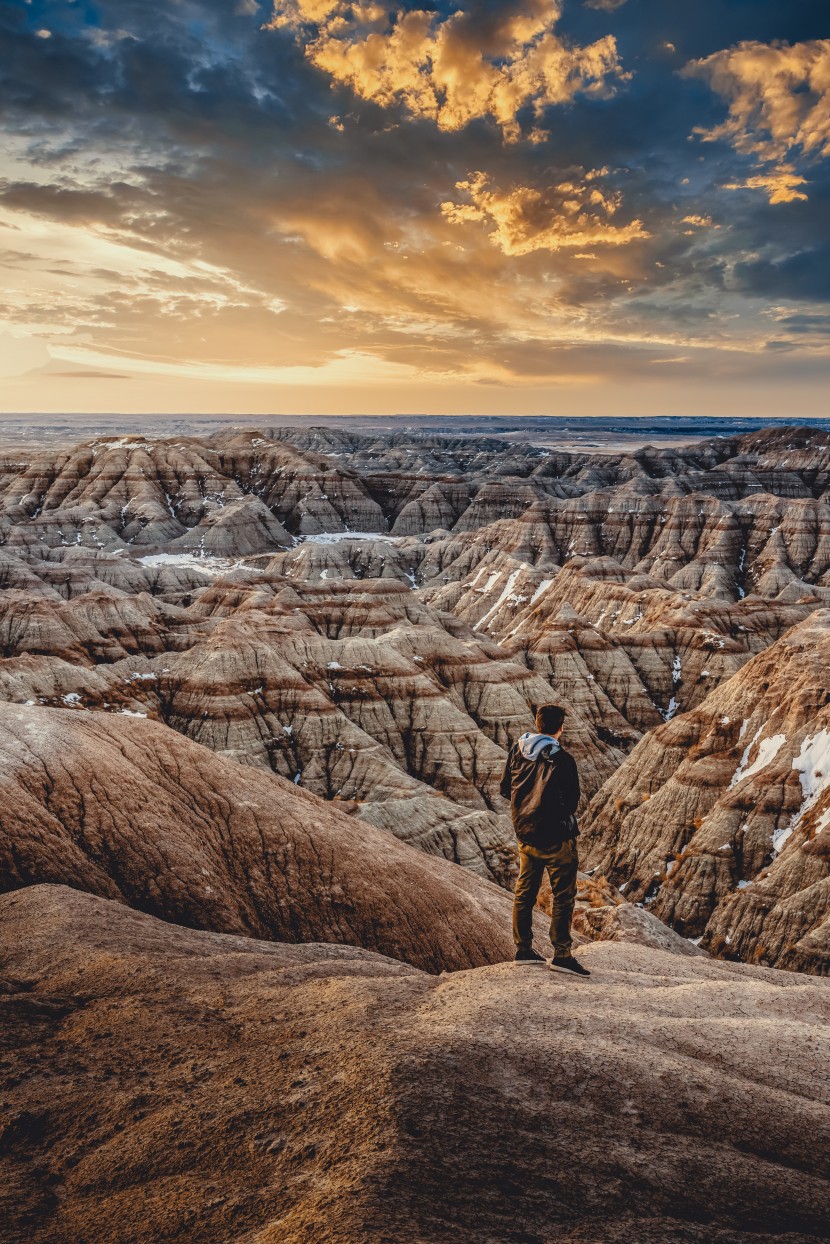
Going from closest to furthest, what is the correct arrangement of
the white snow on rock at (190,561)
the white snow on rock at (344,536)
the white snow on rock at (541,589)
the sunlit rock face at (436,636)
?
the sunlit rock face at (436,636) → the white snow on rock at (541,589) → the white snow on rock at (190,561) → the white snow on rock at (344,536)

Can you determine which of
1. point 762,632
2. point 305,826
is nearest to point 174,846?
point 305,826

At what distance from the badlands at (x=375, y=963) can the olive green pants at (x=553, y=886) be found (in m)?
0.66

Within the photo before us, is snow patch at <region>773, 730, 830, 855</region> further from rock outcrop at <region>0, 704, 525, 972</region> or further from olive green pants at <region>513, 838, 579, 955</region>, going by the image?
olive green pants at <region>513, 838, 579, 955</region>

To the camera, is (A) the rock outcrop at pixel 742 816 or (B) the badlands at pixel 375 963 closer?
(B) the badlands at pixel 375 963

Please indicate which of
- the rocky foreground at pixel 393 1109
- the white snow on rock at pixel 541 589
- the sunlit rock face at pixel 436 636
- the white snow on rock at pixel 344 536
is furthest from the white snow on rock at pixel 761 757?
the white snow on rock at pixel 344 536

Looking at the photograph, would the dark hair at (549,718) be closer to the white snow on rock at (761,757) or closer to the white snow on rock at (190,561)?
the white snow on rock at (761,757)

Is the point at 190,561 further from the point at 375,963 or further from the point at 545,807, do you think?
the point at 545,807

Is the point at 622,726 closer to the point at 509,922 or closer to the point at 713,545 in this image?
the point at 509,922

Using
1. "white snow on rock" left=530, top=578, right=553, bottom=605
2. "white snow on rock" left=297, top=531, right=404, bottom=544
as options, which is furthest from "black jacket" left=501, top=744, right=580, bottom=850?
"white snow on rock" left=297, top=531, right=404, bottom=544

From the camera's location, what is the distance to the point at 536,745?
913 cm

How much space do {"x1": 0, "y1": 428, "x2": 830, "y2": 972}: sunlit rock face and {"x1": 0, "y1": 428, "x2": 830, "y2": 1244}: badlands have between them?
0.31 m

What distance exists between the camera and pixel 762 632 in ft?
223

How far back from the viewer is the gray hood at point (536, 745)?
9.09 m

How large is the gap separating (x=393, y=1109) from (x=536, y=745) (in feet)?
15.1
